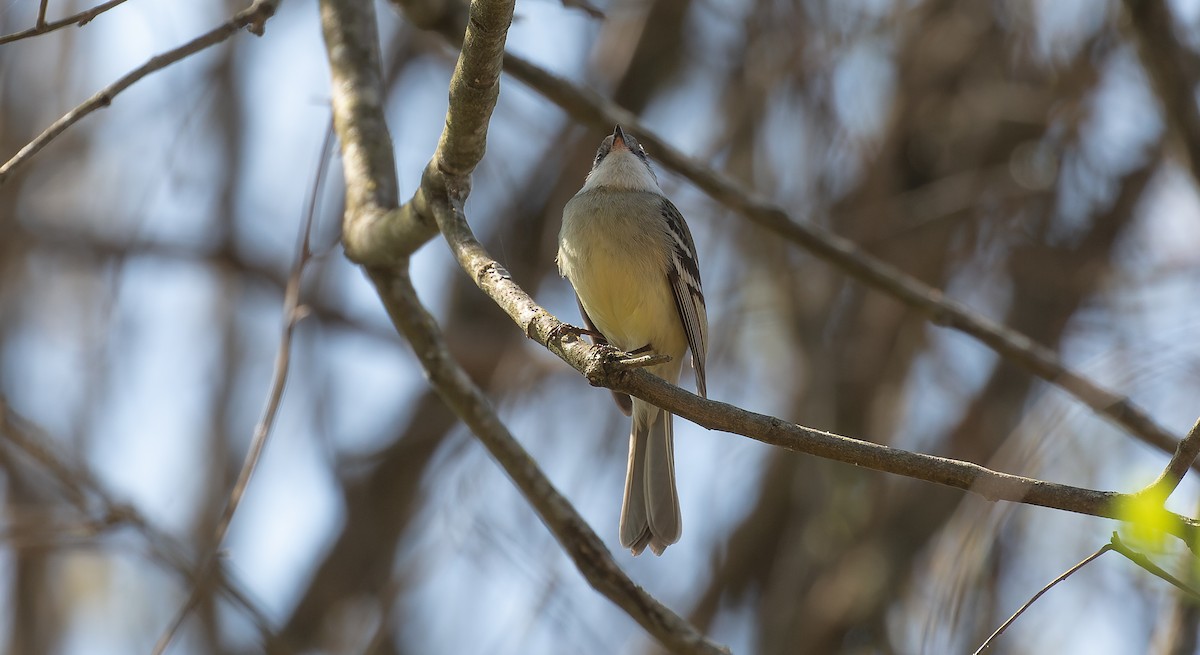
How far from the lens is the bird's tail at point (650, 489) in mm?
4148

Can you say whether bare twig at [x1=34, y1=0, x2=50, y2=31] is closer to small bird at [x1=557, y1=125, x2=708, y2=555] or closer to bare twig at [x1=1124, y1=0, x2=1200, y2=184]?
small bird at [x1=557, y1=125, x2=708, y2=555]

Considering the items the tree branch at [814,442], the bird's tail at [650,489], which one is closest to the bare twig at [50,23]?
the tree branch at [814,442]

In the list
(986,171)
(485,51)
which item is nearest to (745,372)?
(986,171)

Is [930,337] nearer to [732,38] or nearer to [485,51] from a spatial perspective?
[732,38]

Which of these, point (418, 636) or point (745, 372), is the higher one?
point (745, 372)

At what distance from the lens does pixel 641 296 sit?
4.47 meters

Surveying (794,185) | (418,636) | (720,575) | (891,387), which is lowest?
(418,636)

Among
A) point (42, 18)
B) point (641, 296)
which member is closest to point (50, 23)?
point (42, 18)

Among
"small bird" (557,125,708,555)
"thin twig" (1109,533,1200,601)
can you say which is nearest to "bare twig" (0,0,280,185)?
"small bird" (557,125,708,555)

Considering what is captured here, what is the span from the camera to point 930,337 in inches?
268

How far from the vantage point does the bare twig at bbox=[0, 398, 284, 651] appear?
381 cm

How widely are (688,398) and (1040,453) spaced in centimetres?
170

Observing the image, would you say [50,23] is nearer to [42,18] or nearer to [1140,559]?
[42,18]

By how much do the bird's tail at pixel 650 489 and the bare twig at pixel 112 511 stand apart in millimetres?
1403
